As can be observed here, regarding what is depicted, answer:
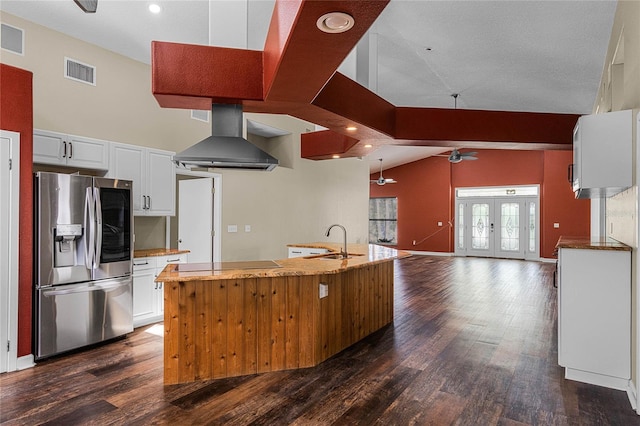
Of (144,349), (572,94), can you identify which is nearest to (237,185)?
(144,349)

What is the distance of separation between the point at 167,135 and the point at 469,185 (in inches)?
396

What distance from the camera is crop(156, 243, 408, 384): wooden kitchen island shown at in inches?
119

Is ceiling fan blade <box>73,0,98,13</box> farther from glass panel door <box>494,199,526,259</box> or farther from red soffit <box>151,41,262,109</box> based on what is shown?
glass panel door <box>494,199,526,259</box>

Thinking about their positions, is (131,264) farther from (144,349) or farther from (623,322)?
(623,322)

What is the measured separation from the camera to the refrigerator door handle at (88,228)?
3746 millimetres

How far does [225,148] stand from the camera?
311 cm

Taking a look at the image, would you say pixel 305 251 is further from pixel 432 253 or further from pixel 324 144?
pixel 432 253

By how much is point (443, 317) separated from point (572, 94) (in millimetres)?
3783

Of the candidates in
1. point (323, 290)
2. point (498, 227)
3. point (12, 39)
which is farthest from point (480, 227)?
point (12, 39)

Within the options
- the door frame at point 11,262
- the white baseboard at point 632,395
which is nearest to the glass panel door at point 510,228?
the white baseboard at point 632,395

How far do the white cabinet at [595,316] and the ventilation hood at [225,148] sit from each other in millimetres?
2685

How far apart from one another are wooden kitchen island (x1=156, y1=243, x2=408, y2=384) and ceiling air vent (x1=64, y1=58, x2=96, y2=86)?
8.63 ft

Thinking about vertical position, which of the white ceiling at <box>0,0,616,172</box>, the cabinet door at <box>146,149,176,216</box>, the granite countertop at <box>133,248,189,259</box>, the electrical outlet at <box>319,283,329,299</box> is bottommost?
the electrical outlet at <box>319,283,329,299</box>

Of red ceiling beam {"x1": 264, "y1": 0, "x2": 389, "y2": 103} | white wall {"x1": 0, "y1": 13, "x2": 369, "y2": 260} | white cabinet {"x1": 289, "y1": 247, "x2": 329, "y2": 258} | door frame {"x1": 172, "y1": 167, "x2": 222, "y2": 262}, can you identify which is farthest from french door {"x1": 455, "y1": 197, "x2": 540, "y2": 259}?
red ceiling beam {"x1": 264, "y1": 0, "x2": 389, "y2": 103}
